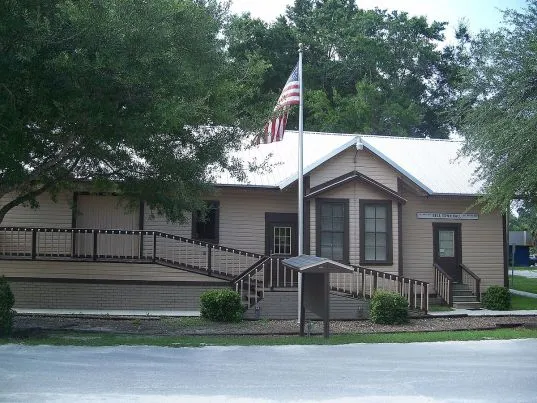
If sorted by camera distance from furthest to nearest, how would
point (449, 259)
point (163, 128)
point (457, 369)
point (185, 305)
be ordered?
1. point (449, 259)
2. point (185, 305)
3. point (163, 128)
4. point (457, 369)


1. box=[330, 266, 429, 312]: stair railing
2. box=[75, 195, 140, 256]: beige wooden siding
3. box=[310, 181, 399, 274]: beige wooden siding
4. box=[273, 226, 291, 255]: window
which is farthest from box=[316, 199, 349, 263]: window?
box=[75, 195, 140, 256]: beige wooden siding

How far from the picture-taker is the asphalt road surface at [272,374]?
8.75 meters

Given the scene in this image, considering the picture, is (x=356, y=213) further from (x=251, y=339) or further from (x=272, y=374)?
(x=272, y=374)

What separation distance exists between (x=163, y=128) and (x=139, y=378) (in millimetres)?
4948

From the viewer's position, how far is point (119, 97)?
41.3 ft

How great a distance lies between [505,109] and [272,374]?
34.8 ft

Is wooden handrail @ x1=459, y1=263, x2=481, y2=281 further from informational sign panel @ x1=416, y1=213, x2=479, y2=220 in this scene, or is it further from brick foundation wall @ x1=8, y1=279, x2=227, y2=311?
brick foundation wall @ x1=8, y1=279, x2=227, y2=311

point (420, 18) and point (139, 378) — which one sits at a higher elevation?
point (420, 18)

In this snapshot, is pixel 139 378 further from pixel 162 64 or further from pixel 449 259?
pixel 449 259

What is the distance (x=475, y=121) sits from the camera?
58.6 ft

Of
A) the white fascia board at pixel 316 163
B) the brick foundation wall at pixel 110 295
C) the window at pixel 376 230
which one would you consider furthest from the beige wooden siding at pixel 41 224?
the window at pixel 376 230

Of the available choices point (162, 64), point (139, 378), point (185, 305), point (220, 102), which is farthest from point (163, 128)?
point (185, 305)

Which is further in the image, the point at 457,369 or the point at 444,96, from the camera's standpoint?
the point at 444,96

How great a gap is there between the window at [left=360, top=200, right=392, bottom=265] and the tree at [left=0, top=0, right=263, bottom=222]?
6.65 meters
